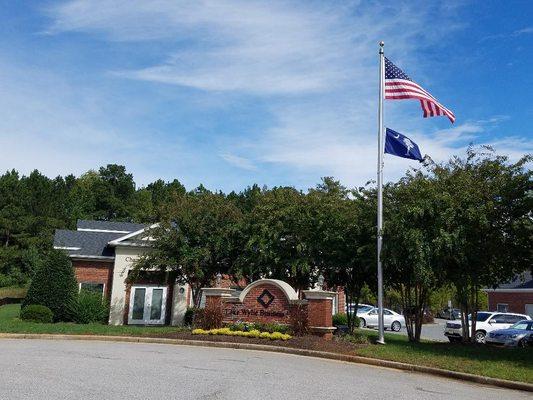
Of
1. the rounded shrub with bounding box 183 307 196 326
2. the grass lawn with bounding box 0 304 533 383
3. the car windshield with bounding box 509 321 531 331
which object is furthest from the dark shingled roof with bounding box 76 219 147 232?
the car windshield with bounding box 509 321 531 331

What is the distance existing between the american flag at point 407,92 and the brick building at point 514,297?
2668 cm

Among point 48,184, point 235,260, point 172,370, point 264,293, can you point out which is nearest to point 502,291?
point 235,260

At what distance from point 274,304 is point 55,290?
12018mm

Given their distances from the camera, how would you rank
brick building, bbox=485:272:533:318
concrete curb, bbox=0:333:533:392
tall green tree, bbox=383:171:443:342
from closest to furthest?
concrete curb, bbox=0:333:533:392, tall green tree, bbox=383:171:443:342, brick building, bbox=485:272:533:318

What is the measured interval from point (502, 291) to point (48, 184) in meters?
55.2

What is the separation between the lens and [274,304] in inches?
755

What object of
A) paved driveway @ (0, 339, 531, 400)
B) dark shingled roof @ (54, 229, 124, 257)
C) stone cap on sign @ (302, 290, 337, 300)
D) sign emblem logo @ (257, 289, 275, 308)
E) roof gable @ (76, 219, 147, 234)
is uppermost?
roof gable @ (76, 219, 147, 234)

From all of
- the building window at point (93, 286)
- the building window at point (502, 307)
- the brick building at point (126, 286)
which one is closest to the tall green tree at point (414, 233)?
the brick building at point (126, 286)

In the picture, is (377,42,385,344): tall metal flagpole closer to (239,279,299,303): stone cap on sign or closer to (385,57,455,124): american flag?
(385,57,455,124): american flag

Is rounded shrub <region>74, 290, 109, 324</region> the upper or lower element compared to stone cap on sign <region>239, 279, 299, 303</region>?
lower

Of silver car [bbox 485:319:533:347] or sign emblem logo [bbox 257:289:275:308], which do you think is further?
silver car [bbox 485:319:533:347]

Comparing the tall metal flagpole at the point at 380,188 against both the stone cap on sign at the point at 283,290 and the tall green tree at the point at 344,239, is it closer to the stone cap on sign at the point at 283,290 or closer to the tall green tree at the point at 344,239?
the tall green tree at the point at 344,239

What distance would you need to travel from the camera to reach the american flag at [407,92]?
18.7 meters

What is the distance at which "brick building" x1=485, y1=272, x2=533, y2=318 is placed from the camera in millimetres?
41188
